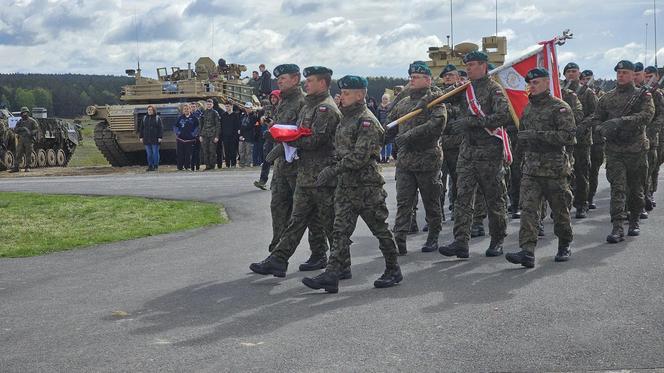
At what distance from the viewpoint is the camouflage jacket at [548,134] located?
889 centimetres

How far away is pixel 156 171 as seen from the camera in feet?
81.9

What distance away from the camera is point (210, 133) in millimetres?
24312

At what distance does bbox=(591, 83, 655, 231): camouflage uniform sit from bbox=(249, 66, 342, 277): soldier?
3807 mm

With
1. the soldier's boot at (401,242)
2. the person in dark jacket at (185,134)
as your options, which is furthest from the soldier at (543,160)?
the person in dark jacket at (185,134)

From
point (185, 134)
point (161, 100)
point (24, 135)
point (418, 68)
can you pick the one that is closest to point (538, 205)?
point (418, 68)

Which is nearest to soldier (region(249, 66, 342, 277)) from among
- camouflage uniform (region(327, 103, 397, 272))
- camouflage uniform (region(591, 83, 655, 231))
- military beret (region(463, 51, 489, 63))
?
camouflage uniform (region(327, 103, 397, 272))

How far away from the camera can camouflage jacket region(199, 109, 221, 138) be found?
24.3 m

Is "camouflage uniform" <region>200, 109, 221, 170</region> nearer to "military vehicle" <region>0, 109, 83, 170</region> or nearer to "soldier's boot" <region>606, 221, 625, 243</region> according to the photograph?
"military vehicle" <region>0, 109, 83, 170</region>

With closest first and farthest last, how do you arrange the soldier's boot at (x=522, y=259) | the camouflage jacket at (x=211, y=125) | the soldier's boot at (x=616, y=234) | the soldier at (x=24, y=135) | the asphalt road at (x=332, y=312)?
the asphalt road at (x=332, y=312) → the soldier's boot at (x=522, y=259) → the soldier's boot at (x=616, y=234) → the camouflage jacket at (x=211, y=125) → the soldier at (x=24, y=135)

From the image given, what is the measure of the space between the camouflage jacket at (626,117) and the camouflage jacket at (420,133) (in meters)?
2.19

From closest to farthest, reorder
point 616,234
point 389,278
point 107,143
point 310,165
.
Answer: point 389,278 < point 310,165 < point 616,234 < point 107,143

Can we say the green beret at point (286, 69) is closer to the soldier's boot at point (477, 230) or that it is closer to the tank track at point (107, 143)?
the soldier's boot at point (477, 230)

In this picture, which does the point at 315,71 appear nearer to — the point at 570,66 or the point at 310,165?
the point at 310,165

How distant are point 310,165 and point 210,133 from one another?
53.4 ft
